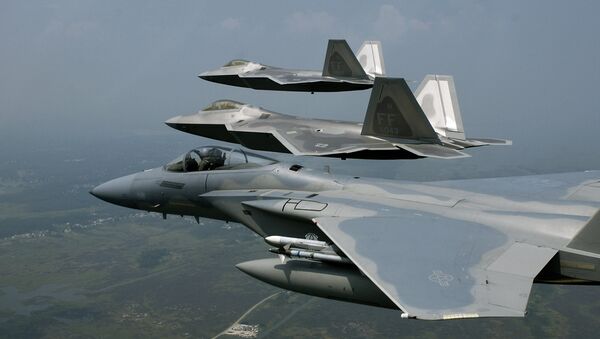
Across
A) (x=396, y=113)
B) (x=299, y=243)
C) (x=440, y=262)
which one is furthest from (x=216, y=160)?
(x=440, y=262)

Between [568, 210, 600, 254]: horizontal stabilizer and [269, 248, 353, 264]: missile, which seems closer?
[568, 210, 600, 254]: horizontal stabilizer

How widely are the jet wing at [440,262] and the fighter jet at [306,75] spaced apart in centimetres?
1297

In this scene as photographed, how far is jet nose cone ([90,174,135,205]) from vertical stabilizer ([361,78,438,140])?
820 centimetres

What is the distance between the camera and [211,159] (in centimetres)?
1403

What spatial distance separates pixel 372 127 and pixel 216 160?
5.50 meters

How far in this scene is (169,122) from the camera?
19.5 metres

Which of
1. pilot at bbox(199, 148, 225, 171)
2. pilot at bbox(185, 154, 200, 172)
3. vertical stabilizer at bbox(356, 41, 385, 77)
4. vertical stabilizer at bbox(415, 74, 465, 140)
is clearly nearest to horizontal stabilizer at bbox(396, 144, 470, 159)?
vertical stabilizer at bbox(415, 74, 465, 140)

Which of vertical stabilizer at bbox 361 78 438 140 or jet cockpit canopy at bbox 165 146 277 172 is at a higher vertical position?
vertical stabilizer at bbox 361 78 438 140

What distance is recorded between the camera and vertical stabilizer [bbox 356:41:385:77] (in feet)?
94.9

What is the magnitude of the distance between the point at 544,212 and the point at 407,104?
518 centimetres

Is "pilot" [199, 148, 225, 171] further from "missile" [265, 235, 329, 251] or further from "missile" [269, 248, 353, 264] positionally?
"missile" [269, 248, 353, 264]

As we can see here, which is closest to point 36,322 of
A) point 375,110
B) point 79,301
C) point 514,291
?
point 79,301

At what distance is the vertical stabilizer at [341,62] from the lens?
23.0 meters

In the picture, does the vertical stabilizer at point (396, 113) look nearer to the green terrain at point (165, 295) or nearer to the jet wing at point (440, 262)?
the jet wing at point (440, 262)
